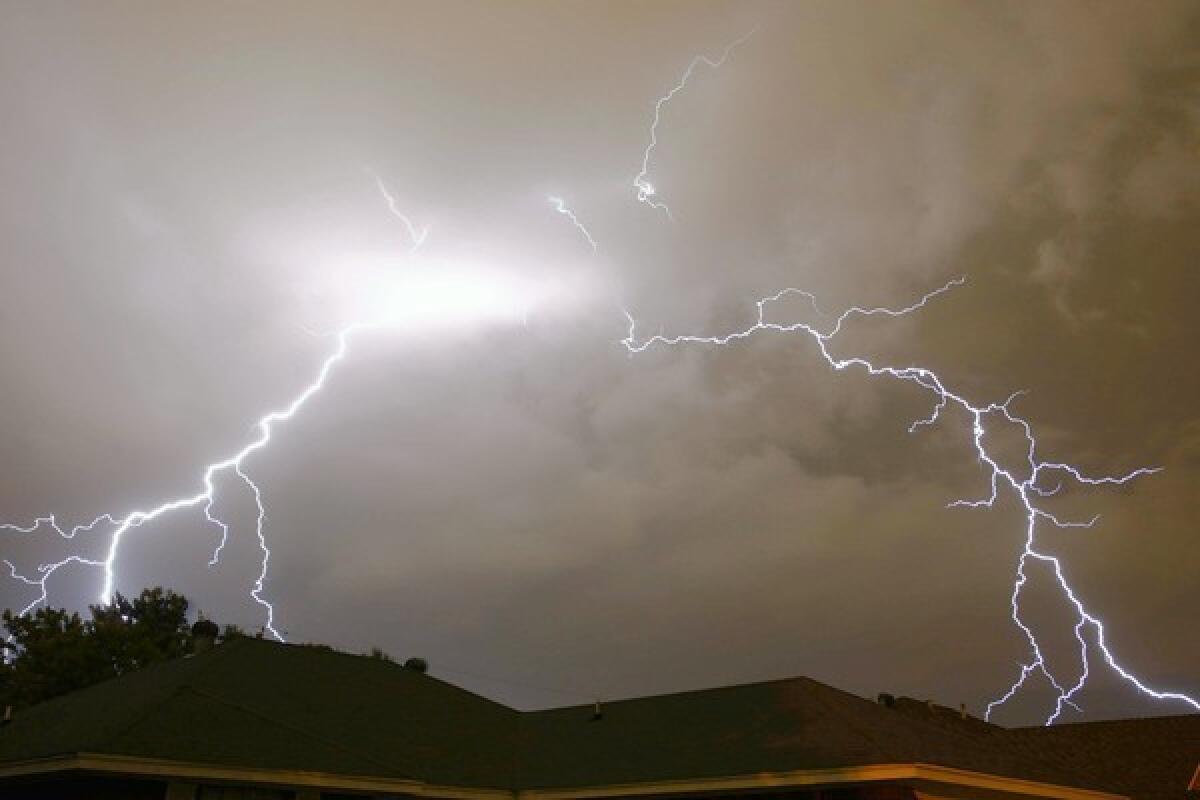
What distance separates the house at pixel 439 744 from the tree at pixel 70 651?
11.0m

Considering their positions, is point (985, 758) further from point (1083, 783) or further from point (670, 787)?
point (670, 787)

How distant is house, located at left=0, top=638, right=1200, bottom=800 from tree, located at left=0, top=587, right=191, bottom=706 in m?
11.0

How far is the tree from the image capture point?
85.2 ft

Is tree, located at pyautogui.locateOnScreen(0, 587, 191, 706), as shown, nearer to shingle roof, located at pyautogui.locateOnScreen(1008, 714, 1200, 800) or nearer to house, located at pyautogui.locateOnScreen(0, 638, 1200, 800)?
house, located at pyautogui.locateOnScreen(0, 638, 1200, 800)

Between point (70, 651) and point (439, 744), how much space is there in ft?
54.8

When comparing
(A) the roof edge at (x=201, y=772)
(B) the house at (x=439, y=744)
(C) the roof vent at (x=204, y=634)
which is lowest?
(A) the roof edge at (x=201, y=772)

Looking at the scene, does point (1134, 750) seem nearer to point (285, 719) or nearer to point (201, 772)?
point (285, 719)

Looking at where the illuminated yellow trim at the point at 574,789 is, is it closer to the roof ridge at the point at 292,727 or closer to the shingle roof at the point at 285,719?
the shingle roof at the point at 285,719

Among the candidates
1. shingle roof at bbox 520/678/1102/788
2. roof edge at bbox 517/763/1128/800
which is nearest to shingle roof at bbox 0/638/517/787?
shingle roof at bbox 520/678/1102/788

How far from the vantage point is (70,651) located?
2633 centimetres

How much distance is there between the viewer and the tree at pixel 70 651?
26.0 m

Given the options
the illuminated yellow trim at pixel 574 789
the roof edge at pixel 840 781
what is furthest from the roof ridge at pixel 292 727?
the roof edge at pixel 840 781

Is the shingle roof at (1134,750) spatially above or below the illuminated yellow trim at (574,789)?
above

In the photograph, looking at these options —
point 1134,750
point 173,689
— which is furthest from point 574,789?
point 1134,750
